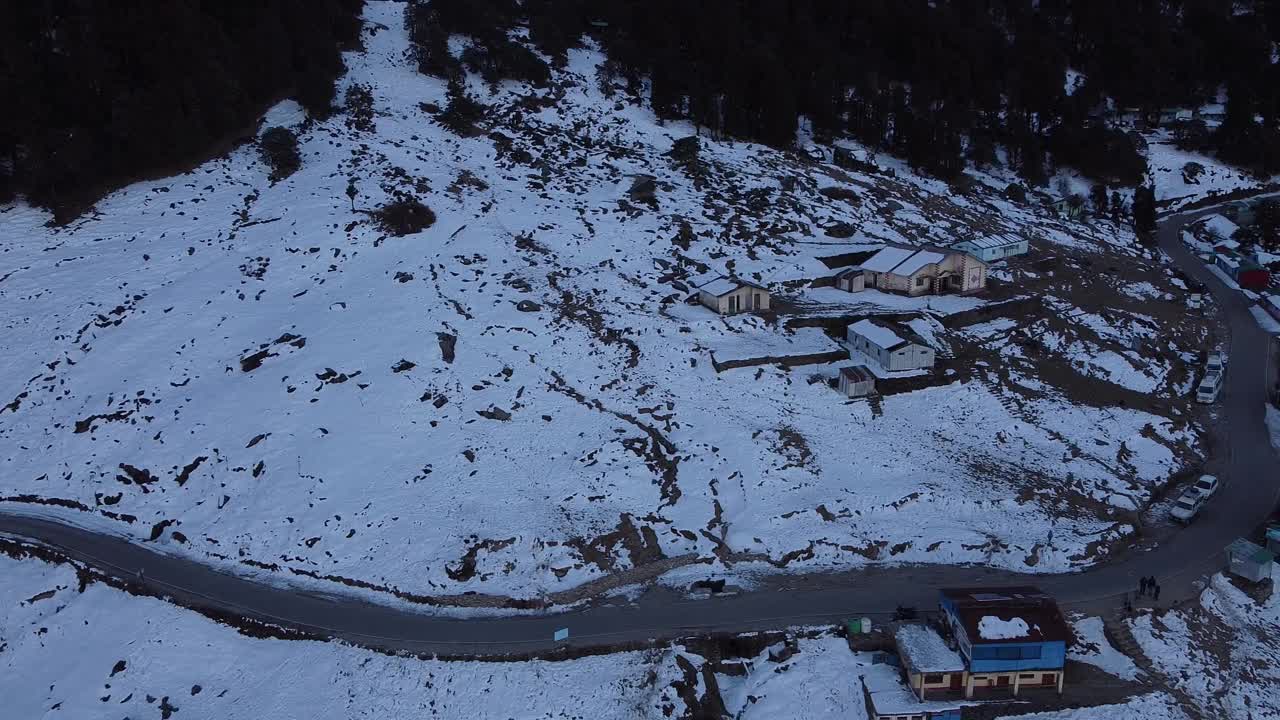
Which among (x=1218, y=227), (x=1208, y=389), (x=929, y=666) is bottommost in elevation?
(x=1218, y=227)

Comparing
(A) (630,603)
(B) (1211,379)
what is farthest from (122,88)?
(B) (1211,379)

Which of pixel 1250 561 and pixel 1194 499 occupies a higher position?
pixel 1250 561

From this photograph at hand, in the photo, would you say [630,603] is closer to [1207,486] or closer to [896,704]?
[896,704]

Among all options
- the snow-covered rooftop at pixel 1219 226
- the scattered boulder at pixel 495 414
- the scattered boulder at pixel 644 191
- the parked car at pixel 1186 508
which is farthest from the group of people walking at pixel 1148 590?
the snow-covered rooftop at pixel 1219 226

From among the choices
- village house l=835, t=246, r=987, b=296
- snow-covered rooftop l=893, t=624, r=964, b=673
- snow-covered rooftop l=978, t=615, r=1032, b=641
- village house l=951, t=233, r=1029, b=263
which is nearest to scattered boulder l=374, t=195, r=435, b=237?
village house l=835, t=246, r=987, b=296

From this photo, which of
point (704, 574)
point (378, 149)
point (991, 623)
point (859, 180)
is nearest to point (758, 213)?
point (859, 180)
